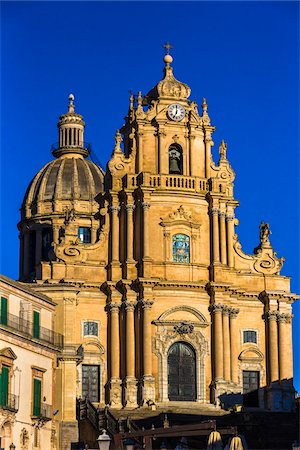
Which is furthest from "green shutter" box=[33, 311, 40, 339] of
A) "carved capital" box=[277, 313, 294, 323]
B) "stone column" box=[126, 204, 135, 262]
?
"carved capital" box=[277, 313, 294, 323]

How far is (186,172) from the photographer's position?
7700cm

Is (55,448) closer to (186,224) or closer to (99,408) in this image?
(99,408)

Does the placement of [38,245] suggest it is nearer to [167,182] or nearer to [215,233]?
[167,182]

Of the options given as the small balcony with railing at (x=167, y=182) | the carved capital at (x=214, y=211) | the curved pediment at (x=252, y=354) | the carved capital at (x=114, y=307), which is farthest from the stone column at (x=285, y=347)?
the carved capital at (x=114, y=307)

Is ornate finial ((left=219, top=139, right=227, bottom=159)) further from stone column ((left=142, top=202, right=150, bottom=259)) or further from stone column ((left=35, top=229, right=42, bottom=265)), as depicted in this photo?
stone column ((left=35, top=229, right=42, bottom=265))

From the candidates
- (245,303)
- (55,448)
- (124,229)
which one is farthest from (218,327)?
(55,448)

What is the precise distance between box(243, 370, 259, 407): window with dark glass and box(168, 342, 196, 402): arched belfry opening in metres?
3.40

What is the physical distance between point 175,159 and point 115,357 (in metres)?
13.7

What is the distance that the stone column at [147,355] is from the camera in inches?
2817

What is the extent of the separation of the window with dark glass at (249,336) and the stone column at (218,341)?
2473 millimetres

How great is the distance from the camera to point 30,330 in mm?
64812

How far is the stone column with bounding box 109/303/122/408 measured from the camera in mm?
71875

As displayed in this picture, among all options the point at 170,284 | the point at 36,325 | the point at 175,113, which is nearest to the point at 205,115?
the point at 175,113

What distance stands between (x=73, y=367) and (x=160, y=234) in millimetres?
11599
